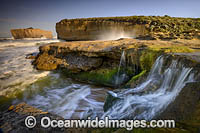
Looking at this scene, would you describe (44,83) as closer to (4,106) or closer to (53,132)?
(4,106)

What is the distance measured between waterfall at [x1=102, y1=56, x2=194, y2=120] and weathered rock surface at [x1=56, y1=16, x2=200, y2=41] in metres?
4.81

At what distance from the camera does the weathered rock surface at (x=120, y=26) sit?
8641 mm

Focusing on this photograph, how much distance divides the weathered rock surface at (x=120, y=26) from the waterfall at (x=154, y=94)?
4.81 metres

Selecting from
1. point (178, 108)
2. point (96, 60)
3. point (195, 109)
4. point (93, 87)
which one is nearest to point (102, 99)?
point (93, 87)

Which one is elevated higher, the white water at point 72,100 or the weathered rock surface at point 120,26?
the weathered rock surface at point 120,26

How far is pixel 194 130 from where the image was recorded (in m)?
Answer: 1.37

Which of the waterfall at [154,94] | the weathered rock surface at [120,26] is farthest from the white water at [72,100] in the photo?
the weathered rock surface at [120,26]

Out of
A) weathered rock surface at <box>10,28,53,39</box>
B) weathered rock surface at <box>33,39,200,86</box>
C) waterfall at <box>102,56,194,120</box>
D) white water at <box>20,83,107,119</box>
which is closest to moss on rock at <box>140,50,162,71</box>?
weathered rock surface at <box>33,39,200,86</box>

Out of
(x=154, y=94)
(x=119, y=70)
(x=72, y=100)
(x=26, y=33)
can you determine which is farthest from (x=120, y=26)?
(x=26, y=33)

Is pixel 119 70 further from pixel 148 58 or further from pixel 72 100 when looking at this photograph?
pixel 72 100

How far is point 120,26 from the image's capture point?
1691cm

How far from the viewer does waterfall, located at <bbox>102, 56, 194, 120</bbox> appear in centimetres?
→ 231

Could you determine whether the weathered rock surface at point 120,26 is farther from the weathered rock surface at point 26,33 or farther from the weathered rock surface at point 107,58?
the weathered rock surface at point 26,33

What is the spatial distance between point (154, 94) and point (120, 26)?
15509 mm
